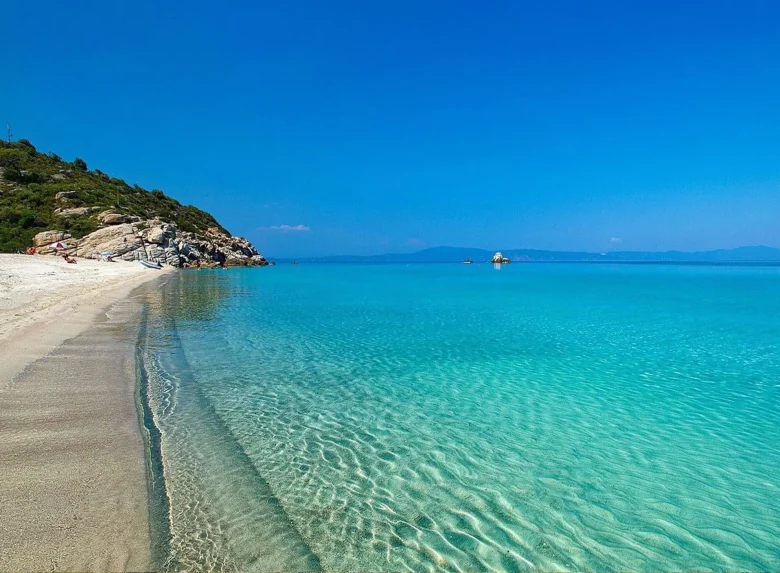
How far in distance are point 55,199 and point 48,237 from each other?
17.2 meters

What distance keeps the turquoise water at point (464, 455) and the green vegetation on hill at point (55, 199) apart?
66412mm

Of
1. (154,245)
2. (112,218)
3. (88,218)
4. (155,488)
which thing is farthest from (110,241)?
(155,488)

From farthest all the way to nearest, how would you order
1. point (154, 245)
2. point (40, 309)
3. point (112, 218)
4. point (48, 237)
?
point (112, 218)
point (154, 245)
point (48, 237)
point (40, 309)

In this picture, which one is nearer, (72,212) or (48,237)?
(48,237)

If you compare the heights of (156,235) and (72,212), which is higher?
(72,212)

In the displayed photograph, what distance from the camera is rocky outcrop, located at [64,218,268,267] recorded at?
6278 centimetres

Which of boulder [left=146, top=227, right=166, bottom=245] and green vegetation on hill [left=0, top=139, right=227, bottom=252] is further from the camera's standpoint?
boulder [left=146, top=227, right=166, bottom=245]

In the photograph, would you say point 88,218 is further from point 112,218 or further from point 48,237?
point 48,237

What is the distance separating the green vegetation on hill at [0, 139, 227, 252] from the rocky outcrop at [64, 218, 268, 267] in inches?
156

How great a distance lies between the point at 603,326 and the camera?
2080cm

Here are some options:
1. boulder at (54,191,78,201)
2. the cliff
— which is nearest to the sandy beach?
the cliff

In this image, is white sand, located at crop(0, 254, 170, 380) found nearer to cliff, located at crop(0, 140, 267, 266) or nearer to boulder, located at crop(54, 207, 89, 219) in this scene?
cliff, located at crop(0, 140, 267, 266)

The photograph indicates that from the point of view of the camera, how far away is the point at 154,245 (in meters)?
69.1

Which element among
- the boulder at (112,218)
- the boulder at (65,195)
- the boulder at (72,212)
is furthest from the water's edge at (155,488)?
the boulder at (65,195)
